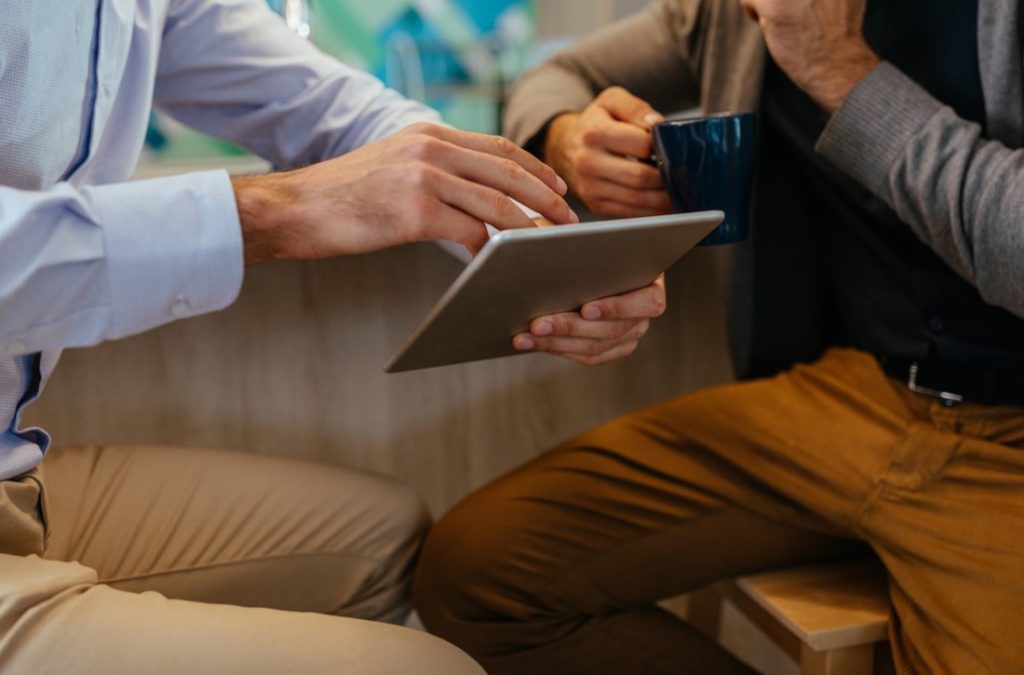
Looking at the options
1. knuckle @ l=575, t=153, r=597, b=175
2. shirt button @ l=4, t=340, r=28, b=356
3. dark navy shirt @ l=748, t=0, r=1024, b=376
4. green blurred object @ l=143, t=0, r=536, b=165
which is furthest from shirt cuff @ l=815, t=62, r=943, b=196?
shirt button @ l=4, t=340, r=28, b=356

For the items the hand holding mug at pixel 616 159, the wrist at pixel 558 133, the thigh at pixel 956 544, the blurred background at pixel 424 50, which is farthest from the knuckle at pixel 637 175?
the blurred background at pixel 424 50

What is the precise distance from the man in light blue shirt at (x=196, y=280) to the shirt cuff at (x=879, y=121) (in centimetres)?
24

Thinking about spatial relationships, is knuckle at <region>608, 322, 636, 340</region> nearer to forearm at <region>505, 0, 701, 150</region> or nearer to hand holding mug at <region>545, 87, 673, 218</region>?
hand holding mug at <region>545, 87, 673, 218</region>

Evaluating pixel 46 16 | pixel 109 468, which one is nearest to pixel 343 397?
pixel 109 468

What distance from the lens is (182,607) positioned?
Answer: 2.22 feet

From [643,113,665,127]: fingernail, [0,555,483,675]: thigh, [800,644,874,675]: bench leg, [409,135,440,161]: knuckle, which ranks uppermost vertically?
[409,135,440,161]: knuckle

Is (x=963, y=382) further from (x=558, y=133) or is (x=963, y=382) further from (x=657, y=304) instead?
(x=558, y=133)

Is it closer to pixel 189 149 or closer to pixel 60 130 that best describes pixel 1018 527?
pixel 60 130

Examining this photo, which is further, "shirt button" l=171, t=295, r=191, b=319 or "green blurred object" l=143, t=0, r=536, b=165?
"green blurred object" l=143, t=0, r=536, b=165

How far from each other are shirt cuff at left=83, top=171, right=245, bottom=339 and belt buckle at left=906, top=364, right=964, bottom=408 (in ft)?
2.04

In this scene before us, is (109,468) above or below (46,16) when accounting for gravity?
below

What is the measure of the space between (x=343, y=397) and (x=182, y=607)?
0.60 meters

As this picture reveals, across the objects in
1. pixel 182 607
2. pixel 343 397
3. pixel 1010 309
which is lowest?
pixel 343 397

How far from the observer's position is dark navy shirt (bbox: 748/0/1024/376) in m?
0.95
